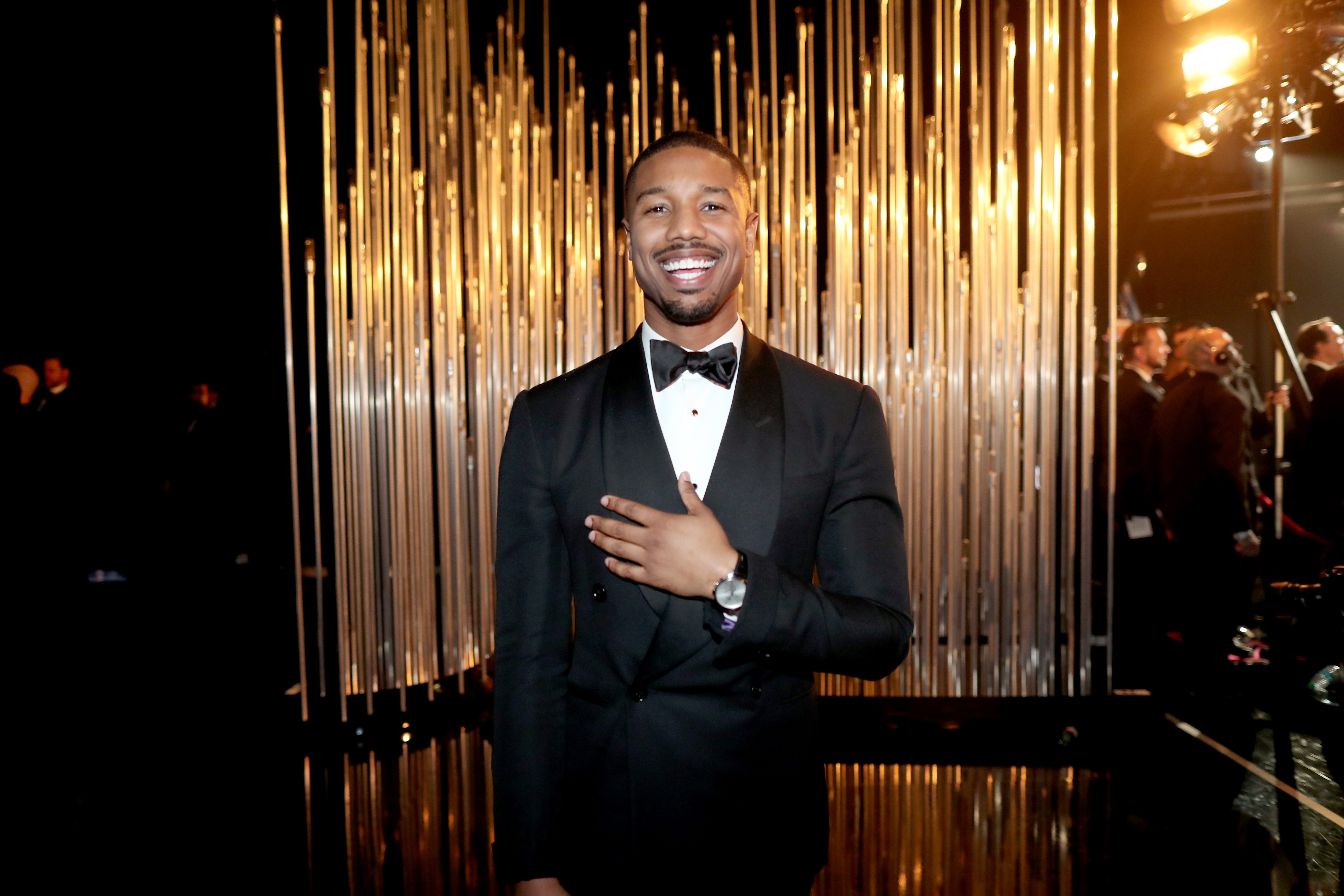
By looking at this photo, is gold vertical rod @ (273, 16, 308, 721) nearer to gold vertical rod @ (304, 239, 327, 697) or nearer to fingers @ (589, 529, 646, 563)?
gold vertical rod @ (304, 239, 327, 697)

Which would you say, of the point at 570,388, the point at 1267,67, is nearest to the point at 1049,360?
the point at 570,388

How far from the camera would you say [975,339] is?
10.6 ft

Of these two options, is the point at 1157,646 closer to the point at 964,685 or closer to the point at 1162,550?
the point at 1162,550

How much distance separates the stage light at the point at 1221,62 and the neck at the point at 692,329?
15.8 feet

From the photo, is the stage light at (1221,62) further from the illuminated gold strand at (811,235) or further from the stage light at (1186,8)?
the illuminated gold strand at (811,235)

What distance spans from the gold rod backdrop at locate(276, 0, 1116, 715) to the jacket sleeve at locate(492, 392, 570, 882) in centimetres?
211

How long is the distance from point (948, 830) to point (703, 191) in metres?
2.29

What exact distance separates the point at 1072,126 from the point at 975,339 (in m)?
0.90

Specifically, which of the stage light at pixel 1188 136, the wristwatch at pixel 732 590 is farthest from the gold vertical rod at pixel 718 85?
the stage light at pixel 1188 136

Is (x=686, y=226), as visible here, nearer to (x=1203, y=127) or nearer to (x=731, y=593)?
(x=731, y=593)

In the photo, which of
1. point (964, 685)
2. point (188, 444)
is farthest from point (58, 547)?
point (964, 685)

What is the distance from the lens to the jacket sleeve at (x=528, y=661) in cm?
114

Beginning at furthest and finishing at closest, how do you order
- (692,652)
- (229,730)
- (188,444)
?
Answer: 1. (188,444)
2. (229,730)
3. (692,652)

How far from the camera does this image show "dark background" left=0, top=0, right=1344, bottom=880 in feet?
11.4
